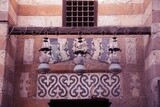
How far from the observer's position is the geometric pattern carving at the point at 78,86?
8.01m

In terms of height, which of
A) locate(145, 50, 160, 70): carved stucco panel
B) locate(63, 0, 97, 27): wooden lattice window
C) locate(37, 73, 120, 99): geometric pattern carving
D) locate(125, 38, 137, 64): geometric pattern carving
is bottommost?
locate(37, 73, 120, 99): geometric pattern carving

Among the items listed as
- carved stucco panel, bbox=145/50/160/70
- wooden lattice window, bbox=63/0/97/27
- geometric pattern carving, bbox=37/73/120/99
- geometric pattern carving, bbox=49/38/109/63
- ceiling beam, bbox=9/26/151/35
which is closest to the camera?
carved stucco panel, bbox=145/50/160/70

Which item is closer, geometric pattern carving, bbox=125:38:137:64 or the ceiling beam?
the ceiling beam

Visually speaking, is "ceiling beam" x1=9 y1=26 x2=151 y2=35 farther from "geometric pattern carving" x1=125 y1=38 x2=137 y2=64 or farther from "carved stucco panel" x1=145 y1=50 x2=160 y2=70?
"geometric pattern carving" x1=125 y1=38 x2=137 y2=64

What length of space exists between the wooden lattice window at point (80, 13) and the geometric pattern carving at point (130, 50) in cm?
84

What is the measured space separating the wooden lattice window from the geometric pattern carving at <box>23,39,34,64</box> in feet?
2.73

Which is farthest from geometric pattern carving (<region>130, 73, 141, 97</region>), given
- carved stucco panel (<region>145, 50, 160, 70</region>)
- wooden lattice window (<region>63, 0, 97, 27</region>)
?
wooden lattice window (<region>63, 0, 97, 27</region>)

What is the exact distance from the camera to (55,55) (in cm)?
823

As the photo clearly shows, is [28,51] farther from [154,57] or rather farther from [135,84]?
[154,57]

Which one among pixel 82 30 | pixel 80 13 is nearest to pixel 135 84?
pixel 82 30

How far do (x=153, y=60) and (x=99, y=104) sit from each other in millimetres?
1293

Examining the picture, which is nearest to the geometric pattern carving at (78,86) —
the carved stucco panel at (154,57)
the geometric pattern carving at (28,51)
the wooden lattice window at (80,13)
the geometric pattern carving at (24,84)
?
the geometric pattern carving at (24,84)

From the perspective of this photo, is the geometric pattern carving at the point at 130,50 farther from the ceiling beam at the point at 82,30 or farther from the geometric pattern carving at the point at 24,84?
the geometric pattern carving at the point at 24,84

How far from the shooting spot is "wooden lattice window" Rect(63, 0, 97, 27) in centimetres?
848
